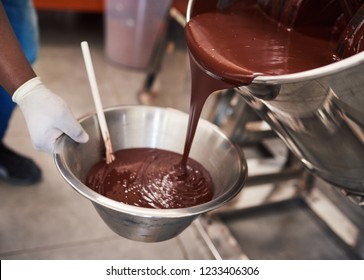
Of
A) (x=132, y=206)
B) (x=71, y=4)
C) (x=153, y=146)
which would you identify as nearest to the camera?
(x=132, y=206)

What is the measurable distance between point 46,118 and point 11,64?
162 mm

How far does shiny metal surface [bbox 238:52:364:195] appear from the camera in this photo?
710mm

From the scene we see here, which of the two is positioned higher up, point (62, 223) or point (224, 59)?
point (224, 59)

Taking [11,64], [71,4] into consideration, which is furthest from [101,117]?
[71,4]

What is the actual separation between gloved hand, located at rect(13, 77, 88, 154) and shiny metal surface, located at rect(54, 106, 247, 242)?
3cm

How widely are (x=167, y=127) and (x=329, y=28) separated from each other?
452 millimetres

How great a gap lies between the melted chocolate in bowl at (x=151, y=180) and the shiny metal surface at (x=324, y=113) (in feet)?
0.73

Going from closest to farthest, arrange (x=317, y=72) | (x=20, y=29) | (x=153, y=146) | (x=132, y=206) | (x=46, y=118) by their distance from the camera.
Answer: (x=317, y=72)
(x=132, y=206)
(x=46, y=118)
(x=153, y=146)
(x=20, y=29)

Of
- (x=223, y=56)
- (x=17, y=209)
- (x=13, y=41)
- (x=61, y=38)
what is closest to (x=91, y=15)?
(x=61, y=38)

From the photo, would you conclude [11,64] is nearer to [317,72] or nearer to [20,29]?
[20,29]

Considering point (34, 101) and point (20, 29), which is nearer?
point (34, 101)

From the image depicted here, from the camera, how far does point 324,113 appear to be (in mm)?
802

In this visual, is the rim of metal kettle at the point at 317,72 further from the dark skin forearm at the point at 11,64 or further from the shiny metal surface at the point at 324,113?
the dark skin forearm at the point at 11,64

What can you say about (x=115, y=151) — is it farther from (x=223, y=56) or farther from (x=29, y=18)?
(x=29, y=18)
